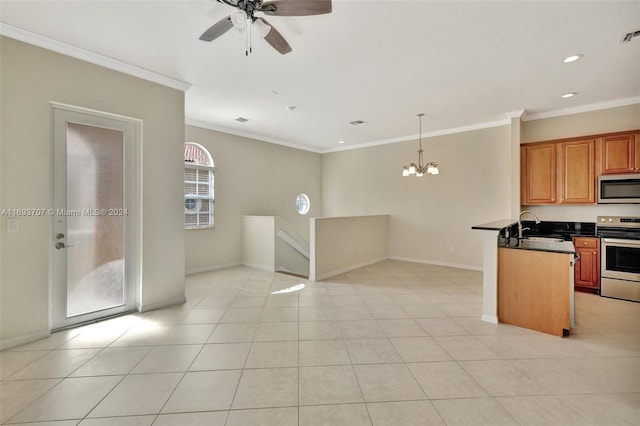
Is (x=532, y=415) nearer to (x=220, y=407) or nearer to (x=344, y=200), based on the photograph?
(x=220, y=407)

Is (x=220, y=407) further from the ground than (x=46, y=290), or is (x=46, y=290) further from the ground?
(x=46, y=290)

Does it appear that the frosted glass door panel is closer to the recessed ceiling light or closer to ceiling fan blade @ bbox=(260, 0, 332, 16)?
ceiling fan blade @ bbox=(260, 0, 332, 16)

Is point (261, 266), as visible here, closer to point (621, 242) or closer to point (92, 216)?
point (92, 216)

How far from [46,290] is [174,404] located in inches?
85.5

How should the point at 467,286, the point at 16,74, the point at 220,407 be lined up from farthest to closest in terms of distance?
the point at 467,286 < the point at 16,74 < the point at 220,407

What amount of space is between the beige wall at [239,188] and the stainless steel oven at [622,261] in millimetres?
6321

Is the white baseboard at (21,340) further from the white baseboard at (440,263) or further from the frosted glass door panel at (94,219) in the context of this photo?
the white baseboard at (440,263)

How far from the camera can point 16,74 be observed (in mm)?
2719

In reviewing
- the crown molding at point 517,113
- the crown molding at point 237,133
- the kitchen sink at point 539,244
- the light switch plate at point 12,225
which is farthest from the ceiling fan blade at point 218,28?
the crown molding at point 517,113

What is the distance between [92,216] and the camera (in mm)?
3246

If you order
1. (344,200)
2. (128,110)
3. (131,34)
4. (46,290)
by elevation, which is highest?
(131,34)

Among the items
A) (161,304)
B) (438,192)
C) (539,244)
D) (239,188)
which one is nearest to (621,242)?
(539,244)

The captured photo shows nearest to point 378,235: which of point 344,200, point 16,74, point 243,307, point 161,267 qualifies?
point 344,200

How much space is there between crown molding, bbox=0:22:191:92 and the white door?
1.96ft
